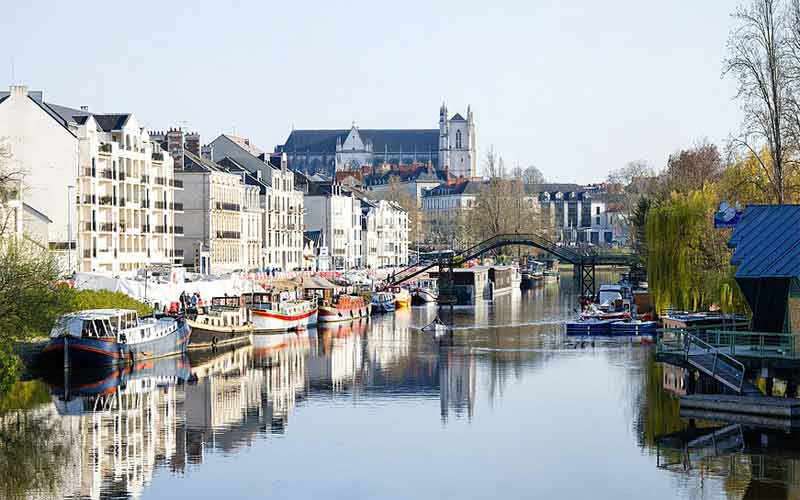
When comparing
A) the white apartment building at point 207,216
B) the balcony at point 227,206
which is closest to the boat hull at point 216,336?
the white apartment building at point 207,216

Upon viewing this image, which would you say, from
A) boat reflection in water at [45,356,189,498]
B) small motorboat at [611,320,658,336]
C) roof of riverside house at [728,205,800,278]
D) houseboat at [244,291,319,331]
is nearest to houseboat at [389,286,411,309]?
houseboat at [244,291,319,331]

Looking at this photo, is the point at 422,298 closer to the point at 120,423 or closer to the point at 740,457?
the point at 120,423

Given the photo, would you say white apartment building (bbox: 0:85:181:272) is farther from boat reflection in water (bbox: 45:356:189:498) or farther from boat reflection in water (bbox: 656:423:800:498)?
boat reflection in water (bbox: 656:423:800:498)

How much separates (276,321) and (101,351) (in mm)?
23209

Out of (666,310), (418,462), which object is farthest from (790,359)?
(666,310)

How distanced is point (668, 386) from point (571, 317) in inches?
1688

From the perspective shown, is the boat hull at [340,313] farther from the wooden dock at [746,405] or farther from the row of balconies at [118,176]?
the wooden dock at [746,405]

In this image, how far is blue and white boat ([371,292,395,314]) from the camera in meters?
105

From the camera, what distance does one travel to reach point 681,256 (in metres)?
69.5

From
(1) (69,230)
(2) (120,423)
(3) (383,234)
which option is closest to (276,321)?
(1) (69,230)

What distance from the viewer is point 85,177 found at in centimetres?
8612

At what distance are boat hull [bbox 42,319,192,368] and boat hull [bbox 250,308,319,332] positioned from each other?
1590 cm

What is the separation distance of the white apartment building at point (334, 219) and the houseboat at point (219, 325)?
200 feet

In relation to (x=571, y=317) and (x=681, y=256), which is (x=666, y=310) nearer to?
(x=681, y=256)
